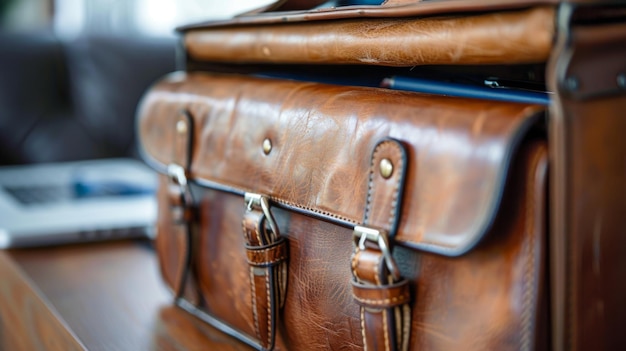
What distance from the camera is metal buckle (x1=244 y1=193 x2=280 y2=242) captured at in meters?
A: 0.59

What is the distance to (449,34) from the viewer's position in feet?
1.58

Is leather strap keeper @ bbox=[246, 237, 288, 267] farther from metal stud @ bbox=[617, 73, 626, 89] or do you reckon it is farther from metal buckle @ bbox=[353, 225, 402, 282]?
metal stud @ bbox=[617, 73, 626, 89]

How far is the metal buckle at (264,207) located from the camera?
1.94ft

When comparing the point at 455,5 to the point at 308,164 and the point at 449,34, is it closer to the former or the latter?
the point at 449,34

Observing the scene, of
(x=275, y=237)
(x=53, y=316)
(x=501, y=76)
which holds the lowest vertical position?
(x=53, y=316)

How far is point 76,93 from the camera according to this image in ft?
5.45

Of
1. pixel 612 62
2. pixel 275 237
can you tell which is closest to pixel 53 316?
pixel 275 237

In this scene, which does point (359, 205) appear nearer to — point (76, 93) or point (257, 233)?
point (257, 233)

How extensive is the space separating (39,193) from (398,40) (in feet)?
2.78

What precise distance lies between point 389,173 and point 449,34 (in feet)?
0.33

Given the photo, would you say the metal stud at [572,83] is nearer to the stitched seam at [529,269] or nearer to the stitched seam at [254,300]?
the stitched seam at [529,269]

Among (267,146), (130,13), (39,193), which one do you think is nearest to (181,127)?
(267,146)

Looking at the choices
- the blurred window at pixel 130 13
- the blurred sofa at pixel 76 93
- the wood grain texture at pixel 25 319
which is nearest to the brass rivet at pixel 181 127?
the wood grain texture at pixel 25 319

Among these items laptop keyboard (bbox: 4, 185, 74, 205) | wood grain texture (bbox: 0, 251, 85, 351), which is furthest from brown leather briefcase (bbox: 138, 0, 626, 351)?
laptop keyboard (bbox: 4, 185, 74, 205)
